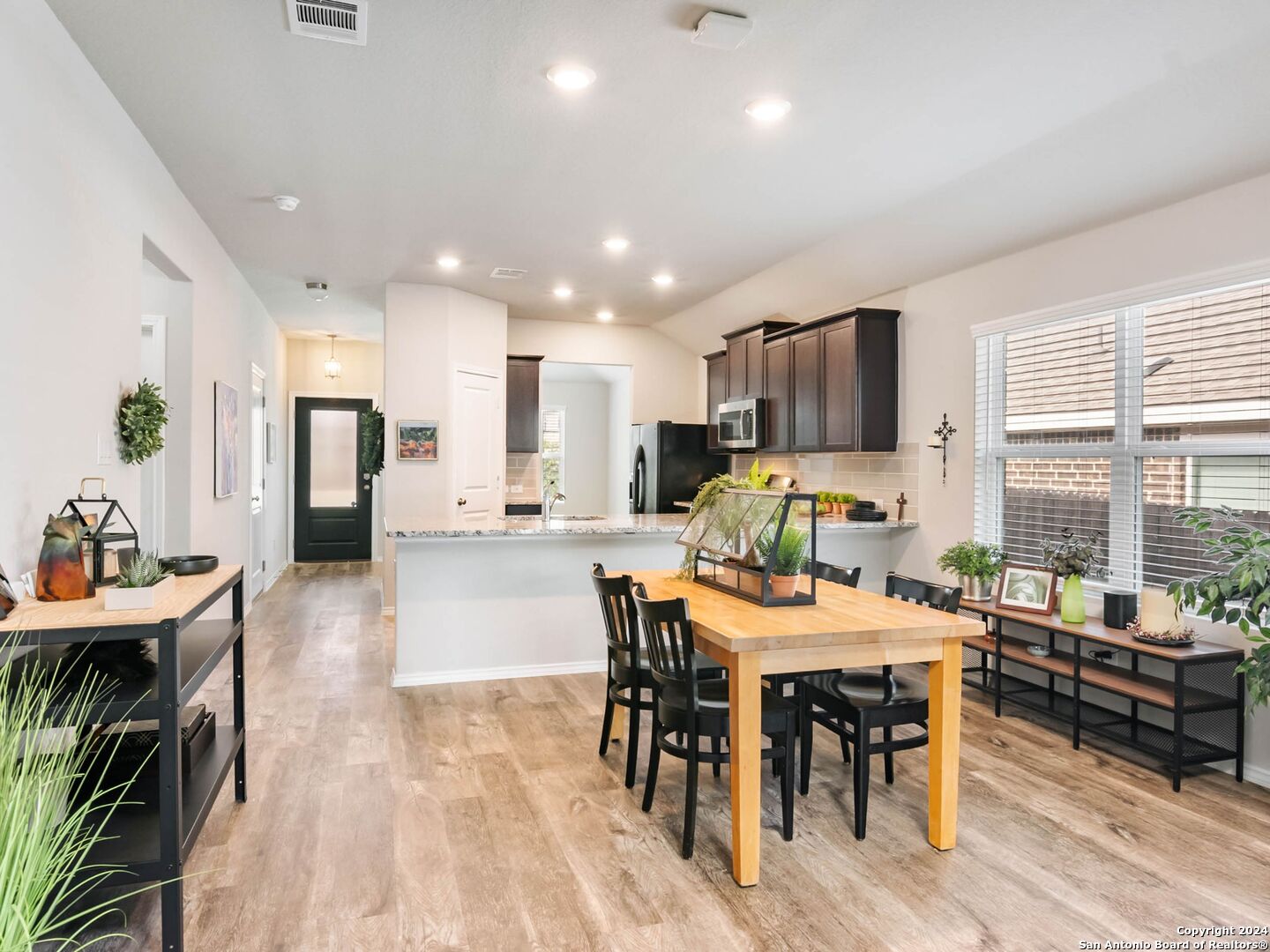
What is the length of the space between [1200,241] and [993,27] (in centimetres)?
167

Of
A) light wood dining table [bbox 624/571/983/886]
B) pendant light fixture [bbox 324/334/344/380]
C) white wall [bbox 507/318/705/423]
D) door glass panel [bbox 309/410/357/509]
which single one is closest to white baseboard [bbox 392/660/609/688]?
light wood dining table [bbox 624/571/983/886]

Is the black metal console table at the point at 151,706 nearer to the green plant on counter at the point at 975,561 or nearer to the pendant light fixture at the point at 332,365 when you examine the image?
the green plant on counter at the point at 975,561

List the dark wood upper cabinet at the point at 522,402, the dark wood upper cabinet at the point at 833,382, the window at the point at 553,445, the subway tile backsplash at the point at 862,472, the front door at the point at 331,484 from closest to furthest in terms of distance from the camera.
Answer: the dark wood upper cabinet at the point at 833,382, the subway tile backsplash at the point at 862,472, the dark wood upper cabinet at the point at 522,402, the front door at the point at 331,484, the window at the point at 553,445

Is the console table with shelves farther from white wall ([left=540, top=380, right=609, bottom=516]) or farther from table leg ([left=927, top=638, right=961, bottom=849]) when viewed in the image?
white wall ([left=540, top=380, right=609, bottom=516])

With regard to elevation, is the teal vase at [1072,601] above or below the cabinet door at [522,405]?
below

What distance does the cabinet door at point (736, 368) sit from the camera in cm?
660

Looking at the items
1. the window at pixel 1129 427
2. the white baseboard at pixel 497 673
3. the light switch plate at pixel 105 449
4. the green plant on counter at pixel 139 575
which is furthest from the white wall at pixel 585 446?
the green plant on counter at pixel 139 575

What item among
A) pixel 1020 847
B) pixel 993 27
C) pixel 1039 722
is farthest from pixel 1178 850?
pixel 993 27

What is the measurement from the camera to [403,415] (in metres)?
6.27

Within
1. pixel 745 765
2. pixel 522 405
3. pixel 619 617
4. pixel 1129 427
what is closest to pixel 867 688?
pixel 745 765

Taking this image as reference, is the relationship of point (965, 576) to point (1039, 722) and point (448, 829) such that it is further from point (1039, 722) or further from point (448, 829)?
point (448, 829)

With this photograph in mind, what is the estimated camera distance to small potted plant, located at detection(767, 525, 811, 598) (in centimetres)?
282

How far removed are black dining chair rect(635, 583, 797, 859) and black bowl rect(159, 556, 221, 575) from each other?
4.73 ft

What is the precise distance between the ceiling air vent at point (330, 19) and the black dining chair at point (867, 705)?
8.99 feet
